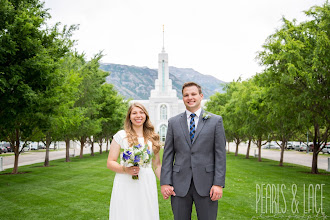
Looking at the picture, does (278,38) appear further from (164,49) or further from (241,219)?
(164,49)

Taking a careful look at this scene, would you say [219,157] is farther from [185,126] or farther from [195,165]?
[185,126]

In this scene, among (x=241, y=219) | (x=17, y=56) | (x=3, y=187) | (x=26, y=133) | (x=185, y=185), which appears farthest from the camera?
(x=26, y=133)

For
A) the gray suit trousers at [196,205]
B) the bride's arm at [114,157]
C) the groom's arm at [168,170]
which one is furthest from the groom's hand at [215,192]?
the bride's arm at [114,157]

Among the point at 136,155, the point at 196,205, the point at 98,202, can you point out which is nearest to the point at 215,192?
the point at 196,205

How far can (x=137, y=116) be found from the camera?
463 centimetres

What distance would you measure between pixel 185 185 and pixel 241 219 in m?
4.08

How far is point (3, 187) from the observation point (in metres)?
12.0

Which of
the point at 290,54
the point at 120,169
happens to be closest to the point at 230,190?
A: the point at 290,54

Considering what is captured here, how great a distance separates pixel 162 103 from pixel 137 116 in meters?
73.5

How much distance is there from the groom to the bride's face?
0.81 metres

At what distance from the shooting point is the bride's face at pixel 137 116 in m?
4.63

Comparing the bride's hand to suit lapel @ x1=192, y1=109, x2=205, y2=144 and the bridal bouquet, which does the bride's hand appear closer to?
the bridal bouquet

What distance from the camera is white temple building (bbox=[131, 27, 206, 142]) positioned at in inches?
3031

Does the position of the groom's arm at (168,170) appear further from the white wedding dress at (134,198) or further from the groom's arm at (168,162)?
the white wedding dress at (134,198)
